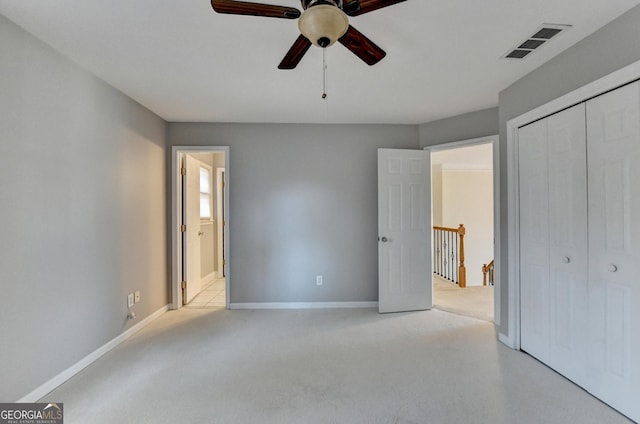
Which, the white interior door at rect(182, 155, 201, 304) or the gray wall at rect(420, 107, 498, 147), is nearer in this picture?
the gray wall at rect(420, 107, 498, 147)

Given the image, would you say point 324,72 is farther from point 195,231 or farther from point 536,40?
point 195,231

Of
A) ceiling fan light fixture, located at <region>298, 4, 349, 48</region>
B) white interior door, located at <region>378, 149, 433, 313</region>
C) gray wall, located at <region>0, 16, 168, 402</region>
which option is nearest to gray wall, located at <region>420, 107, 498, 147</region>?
white interior door, located at <region>378, 149, 433, 313</region>

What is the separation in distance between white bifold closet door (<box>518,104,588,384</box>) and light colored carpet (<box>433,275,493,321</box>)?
1.00 meters

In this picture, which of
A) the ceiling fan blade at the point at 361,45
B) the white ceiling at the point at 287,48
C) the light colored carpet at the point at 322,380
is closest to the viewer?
the ceiling fan blade at the point at 361,45

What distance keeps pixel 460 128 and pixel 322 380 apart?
121 inches

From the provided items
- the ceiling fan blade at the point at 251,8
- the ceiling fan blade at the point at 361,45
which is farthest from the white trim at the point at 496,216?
the ceiling fan blade at the point at 251,8

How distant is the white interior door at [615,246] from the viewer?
1663 mm

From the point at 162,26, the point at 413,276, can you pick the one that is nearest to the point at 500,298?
the point at 413,276

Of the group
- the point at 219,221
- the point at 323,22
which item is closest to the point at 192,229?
the point at 219,221

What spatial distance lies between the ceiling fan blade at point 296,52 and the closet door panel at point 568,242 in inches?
75.9

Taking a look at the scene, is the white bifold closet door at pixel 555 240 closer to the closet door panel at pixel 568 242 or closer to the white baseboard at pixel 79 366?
the closet door panel at pixel 568 242

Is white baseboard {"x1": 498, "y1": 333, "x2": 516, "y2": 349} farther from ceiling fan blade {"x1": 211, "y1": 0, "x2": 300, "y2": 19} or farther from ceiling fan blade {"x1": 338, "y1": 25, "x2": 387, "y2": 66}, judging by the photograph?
ceiling fan blade {"x1": 211, "y1": 0, "x2": 300, "y2": 19}

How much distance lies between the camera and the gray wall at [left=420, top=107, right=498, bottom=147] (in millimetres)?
3178

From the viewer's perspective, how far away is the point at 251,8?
1.29 meters
